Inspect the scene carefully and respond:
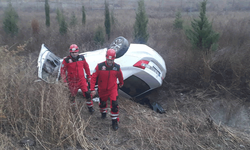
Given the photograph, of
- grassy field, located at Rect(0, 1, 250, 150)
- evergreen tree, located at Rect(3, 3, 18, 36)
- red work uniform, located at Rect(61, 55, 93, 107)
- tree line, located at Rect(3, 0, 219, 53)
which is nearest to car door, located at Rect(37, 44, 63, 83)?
red work uniform, located at Rect(61, 55, 93, 107)

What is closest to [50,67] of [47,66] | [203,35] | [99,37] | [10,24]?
[47,66]

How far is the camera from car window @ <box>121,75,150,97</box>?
5352mm

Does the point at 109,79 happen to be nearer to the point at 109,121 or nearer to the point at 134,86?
the point at 109,121

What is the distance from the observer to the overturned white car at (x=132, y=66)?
17.3ft

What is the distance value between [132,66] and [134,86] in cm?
56

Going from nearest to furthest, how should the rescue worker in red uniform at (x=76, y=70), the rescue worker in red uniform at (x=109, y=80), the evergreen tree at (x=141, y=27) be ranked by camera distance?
1. the rescue worker in red uniform at (x=109, y=80)
2. the rescue worker in red uniform at (x=76, y=70)
3. the evergreen tree at (x=141, y=27)

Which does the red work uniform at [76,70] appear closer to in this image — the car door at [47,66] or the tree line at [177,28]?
the car door at [47,66]

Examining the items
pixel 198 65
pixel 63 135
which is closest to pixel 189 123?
pixel 63 135

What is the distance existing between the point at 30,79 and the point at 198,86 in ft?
15.4

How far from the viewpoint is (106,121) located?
4.46 m

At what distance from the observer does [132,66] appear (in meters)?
5.26

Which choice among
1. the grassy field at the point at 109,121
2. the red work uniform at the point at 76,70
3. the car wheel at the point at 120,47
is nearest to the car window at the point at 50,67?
the red work uniform at the point at 76,70

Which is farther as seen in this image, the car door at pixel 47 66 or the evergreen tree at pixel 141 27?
the evergreen tree at pixel 141 27

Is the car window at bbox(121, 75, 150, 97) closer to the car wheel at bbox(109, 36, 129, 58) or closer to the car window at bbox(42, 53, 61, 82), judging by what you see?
the car wheel at bbox(109, 36, 129, 58)
